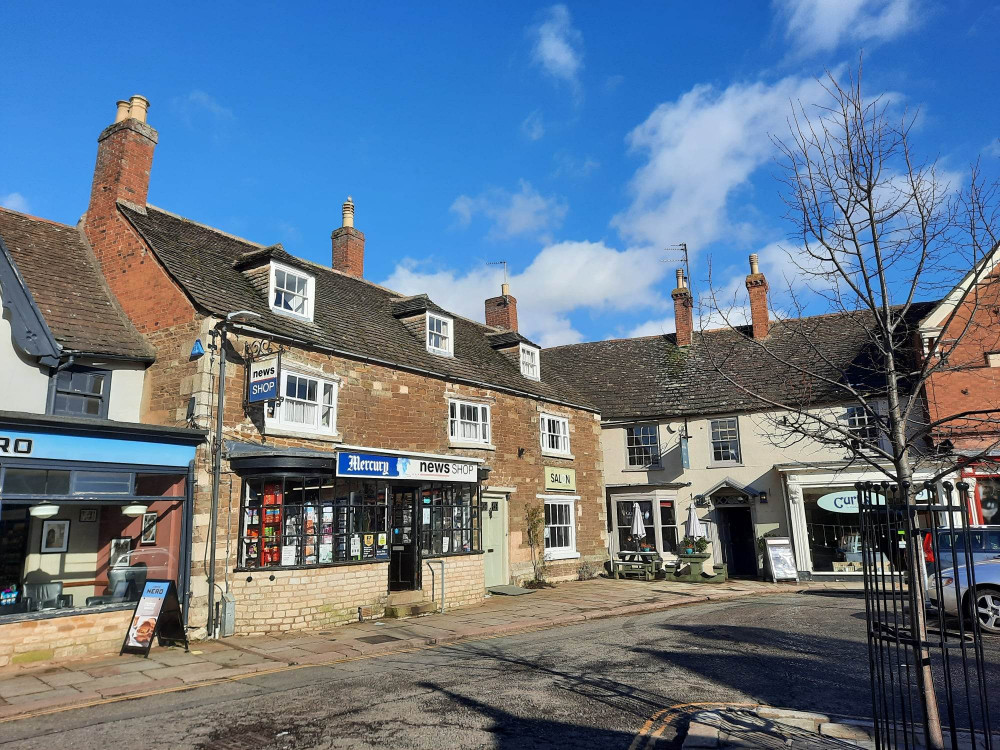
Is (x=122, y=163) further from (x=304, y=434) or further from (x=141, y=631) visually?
(x=141, y=631)

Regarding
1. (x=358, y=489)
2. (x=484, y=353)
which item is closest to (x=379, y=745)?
(x=358, y=489)

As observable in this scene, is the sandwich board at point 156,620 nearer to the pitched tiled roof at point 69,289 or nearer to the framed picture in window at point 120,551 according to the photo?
the framed picture in window at point 120,551

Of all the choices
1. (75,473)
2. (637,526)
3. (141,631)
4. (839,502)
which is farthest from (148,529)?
(839,502)

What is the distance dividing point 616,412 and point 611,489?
287 centimetres

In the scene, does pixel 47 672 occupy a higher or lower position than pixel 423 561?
lower

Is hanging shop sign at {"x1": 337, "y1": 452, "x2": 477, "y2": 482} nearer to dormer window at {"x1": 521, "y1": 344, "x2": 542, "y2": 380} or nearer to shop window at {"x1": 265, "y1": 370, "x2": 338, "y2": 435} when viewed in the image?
shop window at {"x1": 265, "y1": 370, "x2": 338, "y2": 435}

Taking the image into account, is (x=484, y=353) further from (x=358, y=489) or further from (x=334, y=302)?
(x=358, y=489)

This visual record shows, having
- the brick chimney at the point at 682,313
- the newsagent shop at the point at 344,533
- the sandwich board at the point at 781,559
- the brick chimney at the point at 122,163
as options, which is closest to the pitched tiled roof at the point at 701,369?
the brick chimney at the point at 682,313

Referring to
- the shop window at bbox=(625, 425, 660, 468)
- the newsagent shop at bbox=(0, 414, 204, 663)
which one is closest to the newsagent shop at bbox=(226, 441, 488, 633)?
the newsagent shop at bbox=(0, 414, 204, 663)

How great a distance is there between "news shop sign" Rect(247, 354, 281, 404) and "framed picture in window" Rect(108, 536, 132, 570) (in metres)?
3.33

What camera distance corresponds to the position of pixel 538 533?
67.3 ft

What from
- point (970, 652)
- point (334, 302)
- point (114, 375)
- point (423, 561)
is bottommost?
point (970, 652)

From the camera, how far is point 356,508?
14.3 meters

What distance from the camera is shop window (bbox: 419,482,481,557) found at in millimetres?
15836
